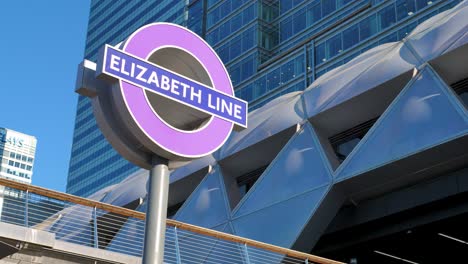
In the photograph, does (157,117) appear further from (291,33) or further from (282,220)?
(291,33)

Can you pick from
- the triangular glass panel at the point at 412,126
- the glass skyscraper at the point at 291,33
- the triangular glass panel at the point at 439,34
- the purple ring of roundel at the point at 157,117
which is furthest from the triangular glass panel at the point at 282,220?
the glass skyscraper at the point at 291,33

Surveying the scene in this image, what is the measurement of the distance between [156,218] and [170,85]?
134 cm

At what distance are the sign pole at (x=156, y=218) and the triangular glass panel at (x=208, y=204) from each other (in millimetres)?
17192

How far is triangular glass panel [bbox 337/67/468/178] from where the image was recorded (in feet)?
58.6

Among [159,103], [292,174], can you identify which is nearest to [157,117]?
[159,103]

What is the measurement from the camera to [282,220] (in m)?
20.9

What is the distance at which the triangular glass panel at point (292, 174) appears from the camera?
820 inches

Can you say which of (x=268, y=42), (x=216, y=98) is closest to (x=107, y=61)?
(x=216, y=98)

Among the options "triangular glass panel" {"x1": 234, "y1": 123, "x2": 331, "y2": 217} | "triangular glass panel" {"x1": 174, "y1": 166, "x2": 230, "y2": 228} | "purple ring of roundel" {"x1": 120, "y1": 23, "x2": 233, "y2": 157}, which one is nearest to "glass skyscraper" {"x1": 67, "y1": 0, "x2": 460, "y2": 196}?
"triangular glass panel" {"x1": 174, "y1": 166, "x2": 230, "y2": 228}

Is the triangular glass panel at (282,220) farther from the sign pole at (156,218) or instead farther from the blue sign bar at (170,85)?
the sign pole at (156,218)

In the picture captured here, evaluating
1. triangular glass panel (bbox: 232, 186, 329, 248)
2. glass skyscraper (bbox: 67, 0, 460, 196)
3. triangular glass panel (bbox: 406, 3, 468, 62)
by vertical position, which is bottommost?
triangular glass panel (bbox: 232, 186, 329, 248)

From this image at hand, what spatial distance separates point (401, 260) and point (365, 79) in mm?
6841

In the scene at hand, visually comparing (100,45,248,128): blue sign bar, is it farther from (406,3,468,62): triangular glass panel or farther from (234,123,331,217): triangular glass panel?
(234,123,331,217): triangular glass panel

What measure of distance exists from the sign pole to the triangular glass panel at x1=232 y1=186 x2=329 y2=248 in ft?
45.0
